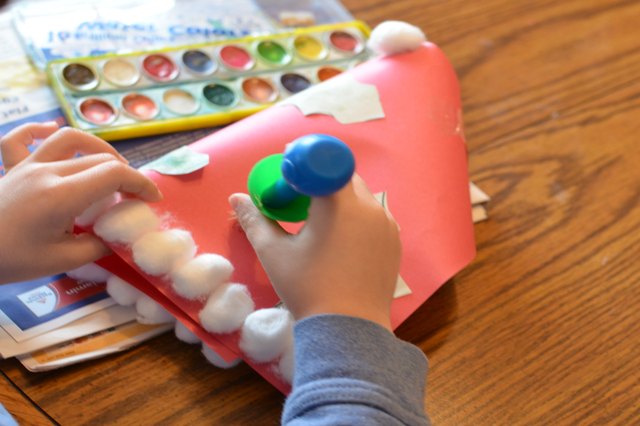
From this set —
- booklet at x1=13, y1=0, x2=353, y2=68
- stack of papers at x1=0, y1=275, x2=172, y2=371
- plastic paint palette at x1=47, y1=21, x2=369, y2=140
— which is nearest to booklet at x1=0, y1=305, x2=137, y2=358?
stack of papers at x1=0, y1=275, x2=172, y2=371

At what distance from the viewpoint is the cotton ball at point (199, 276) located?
0.56m

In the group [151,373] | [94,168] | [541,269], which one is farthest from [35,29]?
[541,269]

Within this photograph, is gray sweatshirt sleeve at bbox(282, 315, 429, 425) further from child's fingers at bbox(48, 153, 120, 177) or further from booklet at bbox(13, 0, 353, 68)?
booklet at bbox(13, 0, 353, 68)

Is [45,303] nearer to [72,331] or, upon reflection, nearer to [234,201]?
[72,331]

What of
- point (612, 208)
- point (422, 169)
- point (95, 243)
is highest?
point (95, 243)

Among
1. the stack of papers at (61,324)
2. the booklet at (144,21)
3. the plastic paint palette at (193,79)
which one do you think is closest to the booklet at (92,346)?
the stack of papers at (61,324)

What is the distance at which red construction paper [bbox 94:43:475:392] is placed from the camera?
589 millimetres

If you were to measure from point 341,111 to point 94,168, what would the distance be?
26cm

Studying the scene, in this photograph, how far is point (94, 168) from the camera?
1.82ft

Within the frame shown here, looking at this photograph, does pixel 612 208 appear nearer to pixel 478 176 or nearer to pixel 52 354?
pixel 478 176

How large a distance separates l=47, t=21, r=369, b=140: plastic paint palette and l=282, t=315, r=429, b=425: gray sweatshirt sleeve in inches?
13.2

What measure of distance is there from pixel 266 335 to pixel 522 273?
27 centimetres

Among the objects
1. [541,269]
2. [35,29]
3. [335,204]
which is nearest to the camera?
[335,204]

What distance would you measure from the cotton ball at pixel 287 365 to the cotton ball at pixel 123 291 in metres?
0.13
